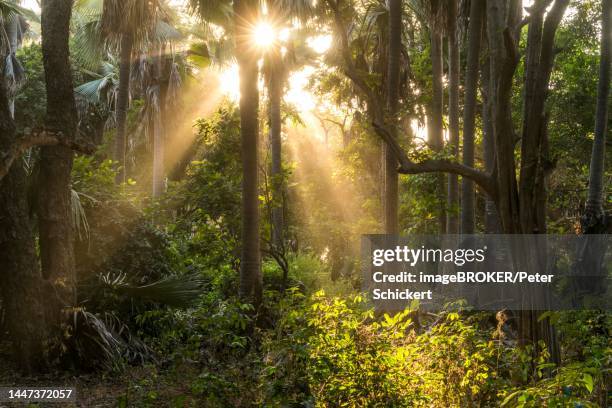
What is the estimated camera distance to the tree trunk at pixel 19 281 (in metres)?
8.93

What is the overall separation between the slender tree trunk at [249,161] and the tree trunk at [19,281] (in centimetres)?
356

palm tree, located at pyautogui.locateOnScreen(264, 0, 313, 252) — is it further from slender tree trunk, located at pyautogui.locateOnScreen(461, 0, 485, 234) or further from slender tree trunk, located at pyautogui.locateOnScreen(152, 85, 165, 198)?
slender tree trunk, located at pyautogui.locateOnScreen(152, 85, 165, 198)

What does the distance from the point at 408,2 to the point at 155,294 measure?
14791mm

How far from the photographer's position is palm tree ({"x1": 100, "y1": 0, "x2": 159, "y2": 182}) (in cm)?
1533

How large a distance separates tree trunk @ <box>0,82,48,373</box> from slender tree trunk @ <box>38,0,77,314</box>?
0.37 metres

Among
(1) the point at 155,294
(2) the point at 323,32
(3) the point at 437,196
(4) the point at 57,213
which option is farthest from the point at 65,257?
(2) the point at 323,32

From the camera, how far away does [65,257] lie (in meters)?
9.68

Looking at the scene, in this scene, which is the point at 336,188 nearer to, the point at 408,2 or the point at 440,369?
the point at 408,2

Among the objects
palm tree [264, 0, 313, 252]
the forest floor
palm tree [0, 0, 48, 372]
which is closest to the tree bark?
palm tree [264, 0, 313, 252]

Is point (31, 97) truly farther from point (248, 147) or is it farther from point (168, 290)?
point (168, 290)

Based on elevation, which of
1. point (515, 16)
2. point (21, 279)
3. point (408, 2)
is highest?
point (408, 2)

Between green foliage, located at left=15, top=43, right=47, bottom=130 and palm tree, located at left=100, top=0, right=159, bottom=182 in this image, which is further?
green foliage, located at left=15, top=43, right=47, bottom=130

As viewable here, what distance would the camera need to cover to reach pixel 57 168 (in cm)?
978
